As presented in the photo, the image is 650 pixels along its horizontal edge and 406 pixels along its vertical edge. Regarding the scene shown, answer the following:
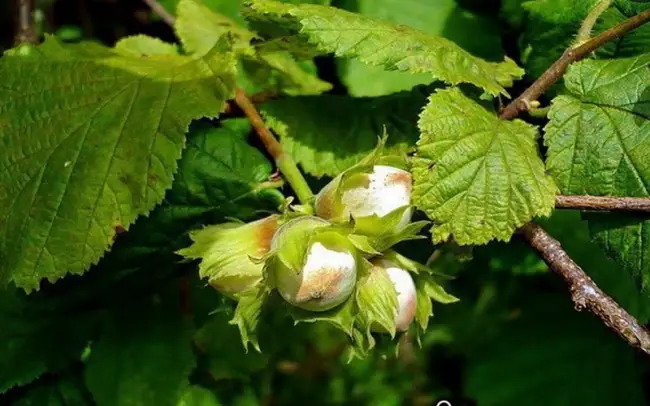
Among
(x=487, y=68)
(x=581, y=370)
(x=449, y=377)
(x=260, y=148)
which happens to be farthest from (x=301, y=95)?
(x=449, y=377)

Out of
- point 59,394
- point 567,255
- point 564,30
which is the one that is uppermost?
point 564,30

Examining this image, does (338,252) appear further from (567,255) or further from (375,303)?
(567,255)

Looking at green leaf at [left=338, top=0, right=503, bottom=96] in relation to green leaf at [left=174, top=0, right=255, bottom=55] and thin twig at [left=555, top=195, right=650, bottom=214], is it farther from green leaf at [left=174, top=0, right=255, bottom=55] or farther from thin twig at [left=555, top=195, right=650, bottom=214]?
thin twig at [left=555, top=195, right=650, bottom=214]

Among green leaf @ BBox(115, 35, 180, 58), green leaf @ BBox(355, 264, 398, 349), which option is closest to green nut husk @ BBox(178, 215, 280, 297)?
green leaf @ BBox(355, 264, 398, 349)

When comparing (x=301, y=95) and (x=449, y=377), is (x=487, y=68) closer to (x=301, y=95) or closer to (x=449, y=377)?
(x=301, y=95)

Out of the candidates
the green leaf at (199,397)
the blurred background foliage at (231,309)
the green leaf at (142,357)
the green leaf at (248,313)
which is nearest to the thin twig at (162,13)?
the blurred background foliage at (231,309)

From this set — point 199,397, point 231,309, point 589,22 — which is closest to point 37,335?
point 199,397

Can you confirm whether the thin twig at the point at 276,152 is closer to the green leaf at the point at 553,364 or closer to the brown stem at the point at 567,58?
the brown stem at the point at 567,58
